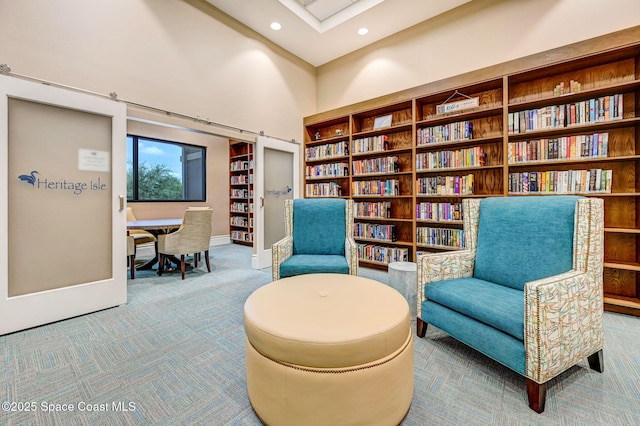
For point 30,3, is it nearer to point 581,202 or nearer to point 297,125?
point 297,125

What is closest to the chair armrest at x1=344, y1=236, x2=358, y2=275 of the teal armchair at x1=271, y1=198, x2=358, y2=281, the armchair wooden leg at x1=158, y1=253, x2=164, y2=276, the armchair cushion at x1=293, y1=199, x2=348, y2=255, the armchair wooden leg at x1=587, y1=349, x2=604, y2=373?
the teal armchair at x1=271, y1=198, x2=358, y2=281

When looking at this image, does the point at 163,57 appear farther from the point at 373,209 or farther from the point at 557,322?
the point at 557,322

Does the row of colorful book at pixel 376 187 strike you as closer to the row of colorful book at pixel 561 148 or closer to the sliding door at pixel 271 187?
the sliding door at pixel 271 187

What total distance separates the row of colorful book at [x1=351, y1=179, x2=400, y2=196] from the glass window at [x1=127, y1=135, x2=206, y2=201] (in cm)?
370

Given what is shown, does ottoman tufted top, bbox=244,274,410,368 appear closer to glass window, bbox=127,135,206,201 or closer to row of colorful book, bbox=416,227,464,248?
row of colorful book, bbox=416,227,464,248

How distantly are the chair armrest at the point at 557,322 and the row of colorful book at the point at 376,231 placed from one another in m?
2.38

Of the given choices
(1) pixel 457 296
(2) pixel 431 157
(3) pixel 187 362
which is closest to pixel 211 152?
(2) pixel 431 157

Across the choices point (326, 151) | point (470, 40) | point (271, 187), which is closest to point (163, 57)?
point (271, 187)

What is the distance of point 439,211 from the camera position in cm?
339

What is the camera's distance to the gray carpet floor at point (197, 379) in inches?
50.2

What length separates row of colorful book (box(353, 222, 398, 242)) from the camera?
382 cm

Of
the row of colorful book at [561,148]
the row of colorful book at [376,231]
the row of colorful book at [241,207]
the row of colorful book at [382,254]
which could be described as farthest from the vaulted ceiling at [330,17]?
the row of colorful book at [241,207]

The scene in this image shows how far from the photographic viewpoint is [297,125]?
187 inches

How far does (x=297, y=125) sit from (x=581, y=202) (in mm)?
3988
